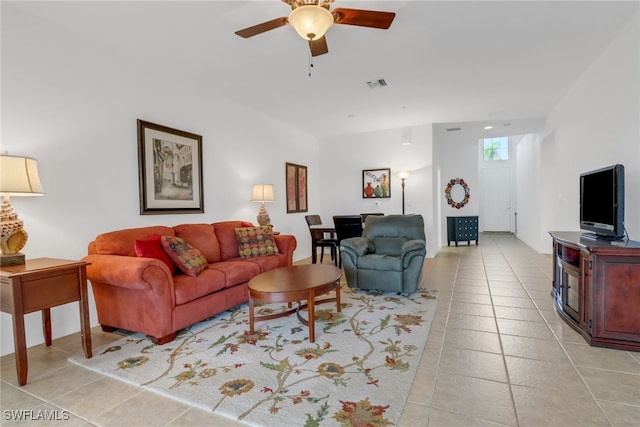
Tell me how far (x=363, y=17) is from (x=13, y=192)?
8.75ft

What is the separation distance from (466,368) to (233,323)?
2016mm

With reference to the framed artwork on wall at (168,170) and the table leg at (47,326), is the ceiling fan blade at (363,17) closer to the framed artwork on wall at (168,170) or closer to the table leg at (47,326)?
the framed artwork on wall at (168,170)

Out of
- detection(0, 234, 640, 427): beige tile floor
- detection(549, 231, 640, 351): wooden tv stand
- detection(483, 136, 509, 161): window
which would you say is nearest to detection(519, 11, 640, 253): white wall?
detection(549, 231, 640, 351): wooden tv stand

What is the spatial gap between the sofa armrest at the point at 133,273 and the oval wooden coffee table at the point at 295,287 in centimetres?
68

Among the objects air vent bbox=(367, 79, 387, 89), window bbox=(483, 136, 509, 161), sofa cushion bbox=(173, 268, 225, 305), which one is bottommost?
sofa cushion bbox=(173, 268, 225, 305)

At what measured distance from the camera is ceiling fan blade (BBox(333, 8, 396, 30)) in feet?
6.52

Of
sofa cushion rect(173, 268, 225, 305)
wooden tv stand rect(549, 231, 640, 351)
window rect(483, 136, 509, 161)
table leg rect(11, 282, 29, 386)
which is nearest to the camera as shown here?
table leg rect(11, 282, 29, 386)

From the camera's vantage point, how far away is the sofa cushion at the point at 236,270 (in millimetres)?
3072

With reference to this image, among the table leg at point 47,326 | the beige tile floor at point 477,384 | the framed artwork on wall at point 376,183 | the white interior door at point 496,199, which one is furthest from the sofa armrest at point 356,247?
→ the white interior door at point 496,199

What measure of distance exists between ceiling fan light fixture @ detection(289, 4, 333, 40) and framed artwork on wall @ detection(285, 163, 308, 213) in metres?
3.91

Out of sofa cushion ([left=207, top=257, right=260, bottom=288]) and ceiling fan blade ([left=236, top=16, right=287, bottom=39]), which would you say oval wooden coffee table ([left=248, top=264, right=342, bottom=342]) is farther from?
ceiling fan blade ([left=236, top=16, right=287, bottom=39])

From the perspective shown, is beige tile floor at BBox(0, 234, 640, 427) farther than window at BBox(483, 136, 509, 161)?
No

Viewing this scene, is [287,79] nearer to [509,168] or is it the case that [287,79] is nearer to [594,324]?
[594,324]

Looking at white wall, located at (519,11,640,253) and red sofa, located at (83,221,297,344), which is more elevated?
white wall, located at (519,11,640,253)
